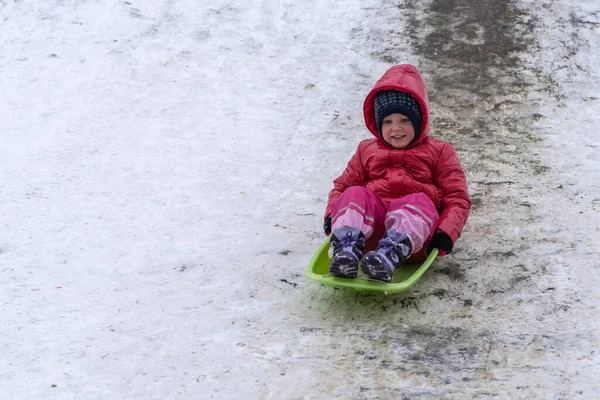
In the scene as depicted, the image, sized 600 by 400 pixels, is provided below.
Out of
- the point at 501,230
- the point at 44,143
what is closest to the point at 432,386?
the point at 501,230

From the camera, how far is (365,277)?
3.53 metres

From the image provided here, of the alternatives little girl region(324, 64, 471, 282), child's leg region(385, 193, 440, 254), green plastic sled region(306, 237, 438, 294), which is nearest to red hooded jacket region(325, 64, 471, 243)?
little girl region(324, 64, 471, 282)

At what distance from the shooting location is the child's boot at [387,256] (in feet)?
10.9

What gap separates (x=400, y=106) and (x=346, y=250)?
3.19 ft

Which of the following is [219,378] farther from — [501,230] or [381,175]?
[501,230]

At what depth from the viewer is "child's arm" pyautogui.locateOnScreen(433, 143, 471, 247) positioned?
3654 mm

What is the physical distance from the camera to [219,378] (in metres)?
3.12

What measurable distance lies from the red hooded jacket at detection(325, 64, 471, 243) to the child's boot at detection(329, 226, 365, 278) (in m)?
0.36

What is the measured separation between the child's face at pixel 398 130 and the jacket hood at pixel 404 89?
5 centimetres

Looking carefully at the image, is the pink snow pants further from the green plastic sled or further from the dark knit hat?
the dark knit hat

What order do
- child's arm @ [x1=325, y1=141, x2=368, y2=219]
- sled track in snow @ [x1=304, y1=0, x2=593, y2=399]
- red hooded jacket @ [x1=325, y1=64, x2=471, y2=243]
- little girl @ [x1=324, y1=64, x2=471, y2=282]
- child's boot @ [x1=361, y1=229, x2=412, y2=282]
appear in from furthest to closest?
child's arm @ [x1=325, y1=141, x2=368, y2=219], red hooded jacket @ [x1=325, y1=64, x2=471, y2=243], little girl @ [x1=324, y1=64, x2=471, y2=282], child's boot @ [x1=361, y1=229, x2=412, y2=282], sled track in snow @ [x1=304, y1=0, x2=593, y2=399]

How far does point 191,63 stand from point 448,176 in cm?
333

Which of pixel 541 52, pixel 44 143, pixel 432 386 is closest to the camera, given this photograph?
pixel 432 386

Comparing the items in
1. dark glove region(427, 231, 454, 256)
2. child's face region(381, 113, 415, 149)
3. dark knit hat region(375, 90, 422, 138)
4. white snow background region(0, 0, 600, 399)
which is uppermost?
dark knit hat region(375, 90, 422, 138)
